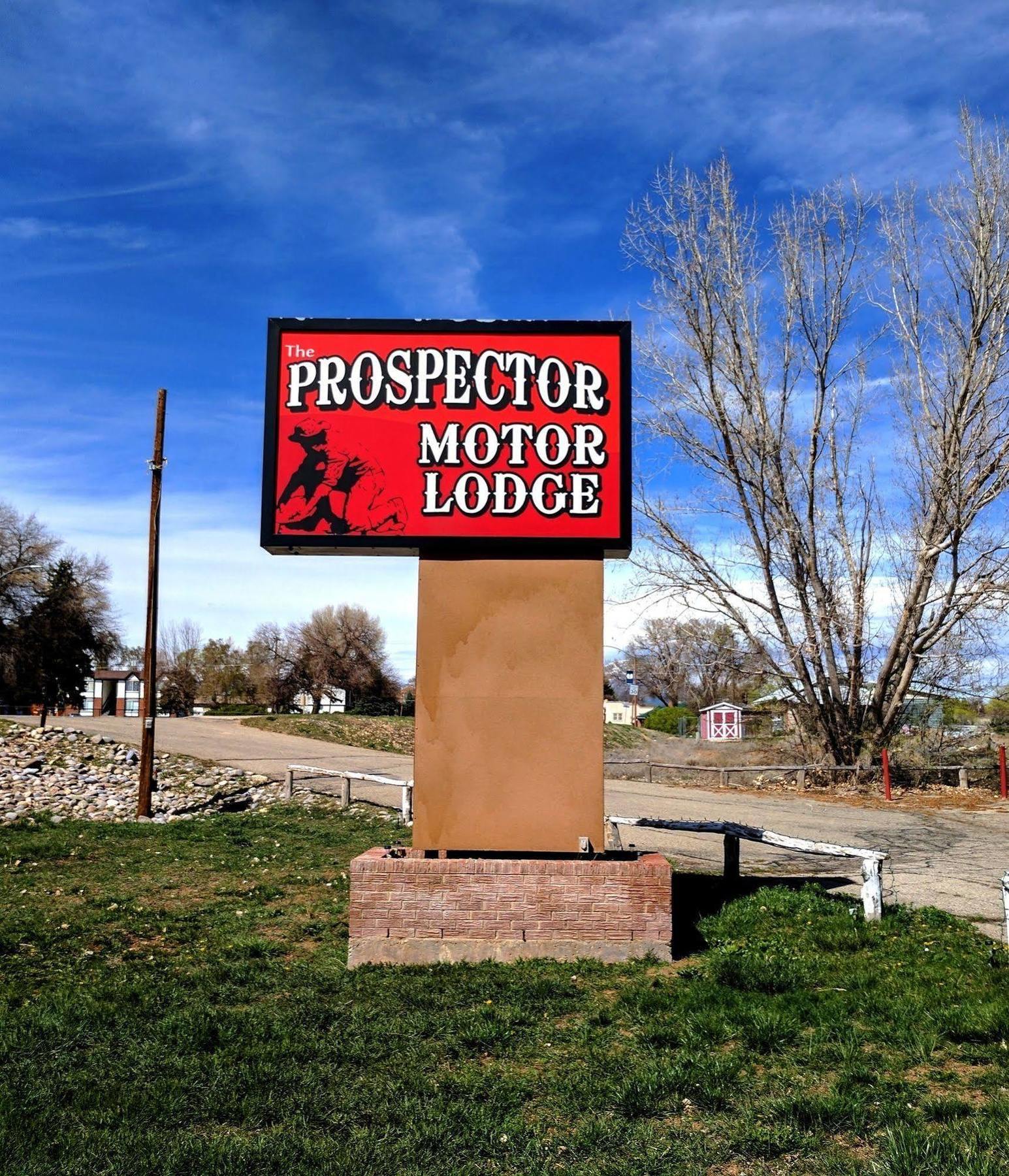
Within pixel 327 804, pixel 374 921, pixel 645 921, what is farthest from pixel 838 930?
pixel 327 804

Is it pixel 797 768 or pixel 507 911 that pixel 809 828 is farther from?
pixel 507 911

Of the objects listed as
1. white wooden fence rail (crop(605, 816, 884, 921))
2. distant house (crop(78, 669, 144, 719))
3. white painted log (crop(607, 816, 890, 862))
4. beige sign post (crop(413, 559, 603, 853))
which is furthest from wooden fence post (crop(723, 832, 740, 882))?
distant house (crop(78, 669, 144, 719))

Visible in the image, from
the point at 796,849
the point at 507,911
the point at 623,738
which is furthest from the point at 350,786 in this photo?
the point at 623,738

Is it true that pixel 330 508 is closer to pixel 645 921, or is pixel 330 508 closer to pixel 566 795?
pixel 566 795

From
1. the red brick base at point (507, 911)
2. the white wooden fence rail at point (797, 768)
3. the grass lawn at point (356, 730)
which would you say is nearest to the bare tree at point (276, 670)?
the grass lawn at point (356, 730)

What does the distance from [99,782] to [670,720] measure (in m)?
41.2

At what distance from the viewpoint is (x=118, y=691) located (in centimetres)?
8731

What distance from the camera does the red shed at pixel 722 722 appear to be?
3878 centimetres

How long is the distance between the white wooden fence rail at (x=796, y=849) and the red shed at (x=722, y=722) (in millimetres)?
28515

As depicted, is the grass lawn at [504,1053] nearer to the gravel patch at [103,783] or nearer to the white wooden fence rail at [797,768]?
the gravel patch at [103,783]

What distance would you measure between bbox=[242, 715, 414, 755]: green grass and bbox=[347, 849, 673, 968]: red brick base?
23321 mm

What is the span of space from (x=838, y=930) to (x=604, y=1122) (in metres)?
4.17

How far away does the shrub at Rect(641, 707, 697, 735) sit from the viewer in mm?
53531

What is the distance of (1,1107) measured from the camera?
4.47 metres
